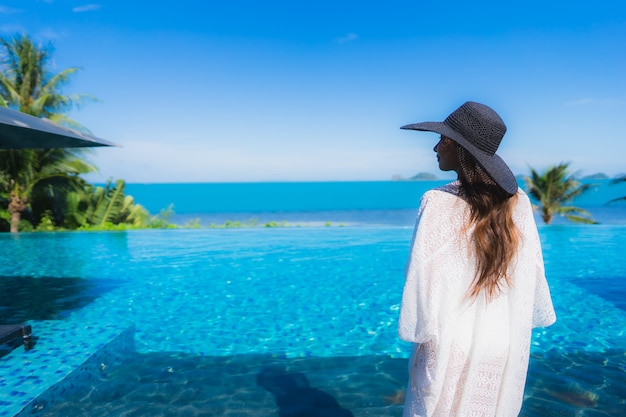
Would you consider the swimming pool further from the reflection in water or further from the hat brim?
the hat brim

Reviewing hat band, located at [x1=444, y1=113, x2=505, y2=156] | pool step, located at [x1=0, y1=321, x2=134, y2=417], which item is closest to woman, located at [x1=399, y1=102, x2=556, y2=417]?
hat band, located at [x1=444, y1=113, x2=505, y2=156]

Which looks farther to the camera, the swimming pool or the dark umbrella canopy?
the dark umbrella canopy

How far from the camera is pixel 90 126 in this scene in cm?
1512

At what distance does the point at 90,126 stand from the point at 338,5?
38.4ft

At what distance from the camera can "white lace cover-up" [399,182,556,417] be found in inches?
55.1

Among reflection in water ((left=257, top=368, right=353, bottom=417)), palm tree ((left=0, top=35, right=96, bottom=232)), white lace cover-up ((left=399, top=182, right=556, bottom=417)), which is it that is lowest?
reflection in water ((left=257, top=368, right=353, bottom=417))

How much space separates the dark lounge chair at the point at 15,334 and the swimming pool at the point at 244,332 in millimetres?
121

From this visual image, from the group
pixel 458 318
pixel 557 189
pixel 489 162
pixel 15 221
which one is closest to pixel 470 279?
pixel 458 318

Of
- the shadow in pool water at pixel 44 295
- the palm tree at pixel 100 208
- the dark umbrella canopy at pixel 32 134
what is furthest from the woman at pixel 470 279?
the palm tree at pixel 100 208

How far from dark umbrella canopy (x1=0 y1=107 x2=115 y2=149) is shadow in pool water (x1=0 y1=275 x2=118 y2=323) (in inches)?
78.3

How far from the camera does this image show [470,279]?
1431mm

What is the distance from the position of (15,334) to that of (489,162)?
4.05 m

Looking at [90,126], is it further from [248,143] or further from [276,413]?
[248,143]

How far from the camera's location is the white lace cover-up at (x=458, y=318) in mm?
1399
